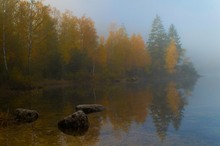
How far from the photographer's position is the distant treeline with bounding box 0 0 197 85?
1626 inches

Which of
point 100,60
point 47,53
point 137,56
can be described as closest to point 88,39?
point 100,60

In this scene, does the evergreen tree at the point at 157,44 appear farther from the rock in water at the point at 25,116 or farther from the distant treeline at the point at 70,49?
the rock in water at the point at 25,116

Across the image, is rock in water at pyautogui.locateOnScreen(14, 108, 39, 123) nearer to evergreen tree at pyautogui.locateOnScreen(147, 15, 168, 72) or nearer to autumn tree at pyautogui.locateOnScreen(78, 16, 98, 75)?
autumn tree at pyautogui.locateOnScreen(78, 16, 98, 75)

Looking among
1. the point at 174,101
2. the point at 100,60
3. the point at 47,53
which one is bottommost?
the point at 174,101

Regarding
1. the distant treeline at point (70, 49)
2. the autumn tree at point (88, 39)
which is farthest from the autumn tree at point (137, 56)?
the autumn tree at point (88, 39)

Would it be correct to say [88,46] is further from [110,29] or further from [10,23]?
[10,23]

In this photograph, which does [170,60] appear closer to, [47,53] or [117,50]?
[117,50]

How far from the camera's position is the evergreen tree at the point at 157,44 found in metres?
90.3

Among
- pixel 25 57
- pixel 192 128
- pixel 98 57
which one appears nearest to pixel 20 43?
pixel 25 57

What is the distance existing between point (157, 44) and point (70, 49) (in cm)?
4602

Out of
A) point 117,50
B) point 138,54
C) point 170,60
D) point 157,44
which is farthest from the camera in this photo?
point 157,44

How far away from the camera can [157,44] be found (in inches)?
3898

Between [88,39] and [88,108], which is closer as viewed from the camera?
[88,108]

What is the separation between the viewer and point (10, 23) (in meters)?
41.0
